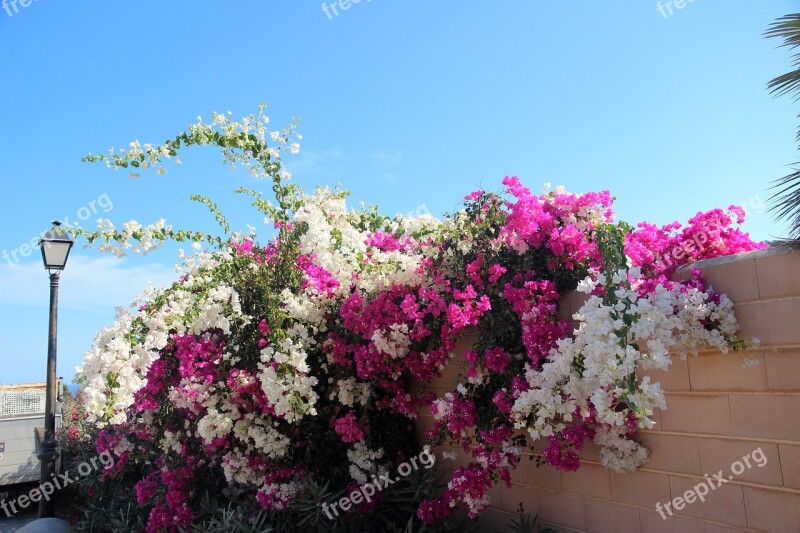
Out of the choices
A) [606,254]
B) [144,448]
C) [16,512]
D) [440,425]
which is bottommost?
[16,512]

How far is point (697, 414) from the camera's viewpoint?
2932 millimetres

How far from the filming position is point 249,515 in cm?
457

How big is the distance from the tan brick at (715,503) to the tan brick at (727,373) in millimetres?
453

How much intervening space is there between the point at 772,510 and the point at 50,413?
22.9 ft

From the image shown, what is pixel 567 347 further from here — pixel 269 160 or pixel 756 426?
pixel 269 160

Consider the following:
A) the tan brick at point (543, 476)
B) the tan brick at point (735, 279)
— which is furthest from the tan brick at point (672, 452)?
the tan brick at point (735, 279)

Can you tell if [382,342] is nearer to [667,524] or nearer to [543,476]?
[543,476]

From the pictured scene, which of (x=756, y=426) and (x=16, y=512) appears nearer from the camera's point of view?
(x=756, y=426)

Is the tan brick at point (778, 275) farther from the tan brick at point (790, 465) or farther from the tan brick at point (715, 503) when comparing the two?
the tan brick at point (715, 503)

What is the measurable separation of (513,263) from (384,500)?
2032 mm

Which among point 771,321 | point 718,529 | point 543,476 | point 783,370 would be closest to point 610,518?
point 543,476

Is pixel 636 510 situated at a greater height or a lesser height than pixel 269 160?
lesser

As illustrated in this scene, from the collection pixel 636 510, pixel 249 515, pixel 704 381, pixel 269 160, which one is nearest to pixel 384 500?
pixel 249 515

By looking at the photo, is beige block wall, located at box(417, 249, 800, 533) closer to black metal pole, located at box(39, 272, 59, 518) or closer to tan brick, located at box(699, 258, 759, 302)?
tan brick, located at box(699, 258, 759, 302)
